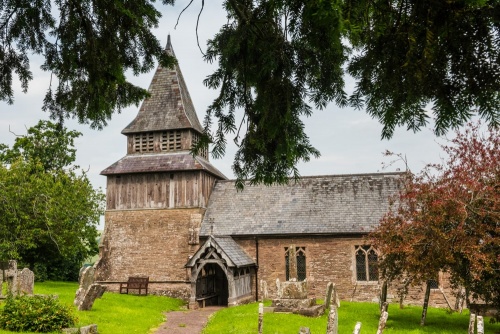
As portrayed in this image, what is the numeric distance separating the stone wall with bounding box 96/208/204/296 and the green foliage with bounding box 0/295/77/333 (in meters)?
12.7

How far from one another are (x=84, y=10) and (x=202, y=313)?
16706 mm

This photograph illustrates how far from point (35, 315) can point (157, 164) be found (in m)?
15.3

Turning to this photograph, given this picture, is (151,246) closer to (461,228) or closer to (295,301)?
(295,301)

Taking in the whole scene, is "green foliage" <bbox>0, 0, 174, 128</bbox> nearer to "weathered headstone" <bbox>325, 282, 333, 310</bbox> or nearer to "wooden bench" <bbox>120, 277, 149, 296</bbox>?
"weathered headstone" <bbox>325, 282, 333, 310</bbox>

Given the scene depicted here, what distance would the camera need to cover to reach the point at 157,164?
87.1ft

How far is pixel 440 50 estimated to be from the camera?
2980 mm

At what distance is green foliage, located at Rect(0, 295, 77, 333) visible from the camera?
1169cm

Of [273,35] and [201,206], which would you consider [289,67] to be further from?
[201,206]

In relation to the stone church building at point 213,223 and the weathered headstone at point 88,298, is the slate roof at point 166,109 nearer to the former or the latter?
the stone church building at point 213,223

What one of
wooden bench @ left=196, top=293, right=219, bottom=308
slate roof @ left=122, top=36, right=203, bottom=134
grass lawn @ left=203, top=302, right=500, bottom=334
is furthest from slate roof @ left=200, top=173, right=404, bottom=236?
grass lawn @ left=203, top=302, right=500, bottom=334

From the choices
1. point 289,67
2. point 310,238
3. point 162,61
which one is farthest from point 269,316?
point 289,67

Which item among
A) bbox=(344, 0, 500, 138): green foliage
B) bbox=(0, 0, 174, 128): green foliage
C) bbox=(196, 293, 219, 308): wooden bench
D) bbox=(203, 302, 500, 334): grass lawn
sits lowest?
bbox=(196, 293, 219, 308): wooden bench

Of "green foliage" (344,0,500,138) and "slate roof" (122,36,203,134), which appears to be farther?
"slate roof" (122,36,203,134)

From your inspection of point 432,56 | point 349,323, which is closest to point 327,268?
point 349,323
